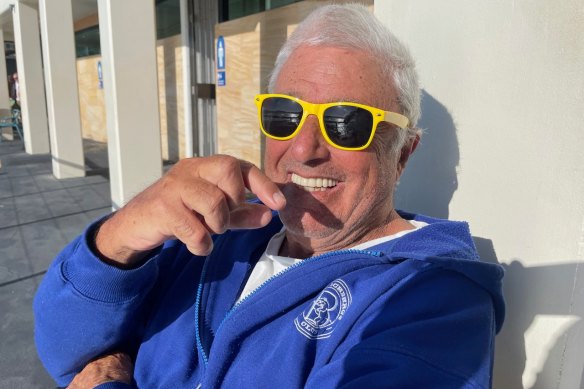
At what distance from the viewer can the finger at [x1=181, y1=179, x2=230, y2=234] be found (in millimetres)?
1039

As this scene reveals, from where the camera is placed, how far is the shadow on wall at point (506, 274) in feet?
3.87

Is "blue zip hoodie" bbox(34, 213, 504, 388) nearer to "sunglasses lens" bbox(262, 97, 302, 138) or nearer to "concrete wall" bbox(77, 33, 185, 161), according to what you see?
"sunglasses lens" bbox(262, 97, 302, 138)

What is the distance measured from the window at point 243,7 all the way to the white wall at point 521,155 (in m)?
3.53

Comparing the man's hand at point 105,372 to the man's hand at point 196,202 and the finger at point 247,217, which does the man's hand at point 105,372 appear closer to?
the man's hand at point 196,202

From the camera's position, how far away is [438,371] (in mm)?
934

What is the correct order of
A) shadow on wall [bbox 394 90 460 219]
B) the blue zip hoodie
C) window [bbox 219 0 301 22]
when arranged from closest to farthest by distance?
the blue zip hoodie < shadow on wall [bbox 394 90 460 219] < window [bbox 219 0 301 22]

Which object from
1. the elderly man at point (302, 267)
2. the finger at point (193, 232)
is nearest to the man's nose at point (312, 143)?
the elderly man at point (302, 267)

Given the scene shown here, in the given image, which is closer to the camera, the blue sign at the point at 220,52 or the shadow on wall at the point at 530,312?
the shadow on wall at the point at 530,312

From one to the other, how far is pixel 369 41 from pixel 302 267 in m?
0.70

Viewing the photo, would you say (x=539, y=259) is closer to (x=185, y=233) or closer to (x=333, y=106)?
(x=333, y=106)

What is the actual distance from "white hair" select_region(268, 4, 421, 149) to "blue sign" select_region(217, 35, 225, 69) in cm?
487

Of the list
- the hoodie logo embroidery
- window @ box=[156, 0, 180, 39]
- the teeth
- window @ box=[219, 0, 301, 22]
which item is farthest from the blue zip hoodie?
window @ box=[156, 0, 180, 39]

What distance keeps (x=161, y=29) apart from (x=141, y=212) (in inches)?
306

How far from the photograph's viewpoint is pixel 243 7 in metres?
5.63
